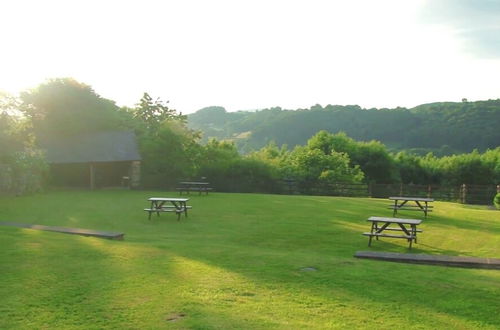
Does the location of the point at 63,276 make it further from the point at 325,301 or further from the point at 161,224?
the point at 161,224

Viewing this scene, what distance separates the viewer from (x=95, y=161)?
99.6 ft

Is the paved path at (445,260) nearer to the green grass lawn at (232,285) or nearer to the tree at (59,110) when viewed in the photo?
the green grass lawn at (232,285)

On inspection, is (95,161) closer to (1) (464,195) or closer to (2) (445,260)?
(1) (464,195)

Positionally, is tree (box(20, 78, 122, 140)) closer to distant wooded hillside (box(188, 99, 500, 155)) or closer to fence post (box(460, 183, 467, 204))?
fence post (box(460, 183, 467, 204))

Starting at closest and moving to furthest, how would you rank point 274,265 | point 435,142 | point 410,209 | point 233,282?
point 233,282 → point 274,265 → point 410,209 → point 435,142

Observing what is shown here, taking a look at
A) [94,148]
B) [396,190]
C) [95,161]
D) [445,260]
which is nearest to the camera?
[445,260]

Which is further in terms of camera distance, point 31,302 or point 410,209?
point 410,209

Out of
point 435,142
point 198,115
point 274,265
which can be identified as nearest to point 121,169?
point 274,265

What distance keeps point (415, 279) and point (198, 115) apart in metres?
158

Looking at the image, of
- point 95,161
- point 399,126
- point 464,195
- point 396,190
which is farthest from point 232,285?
point 399,126

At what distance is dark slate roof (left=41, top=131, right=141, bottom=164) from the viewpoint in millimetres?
30734

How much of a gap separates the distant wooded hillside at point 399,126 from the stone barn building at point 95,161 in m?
43.4

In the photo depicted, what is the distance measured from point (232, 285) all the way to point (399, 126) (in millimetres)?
94760

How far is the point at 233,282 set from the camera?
22.4 feet
